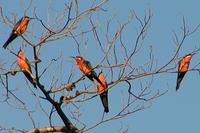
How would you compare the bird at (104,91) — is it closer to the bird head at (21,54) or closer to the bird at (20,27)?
the bird head at (21,54)

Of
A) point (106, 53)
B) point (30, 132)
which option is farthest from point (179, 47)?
point (30, 132)

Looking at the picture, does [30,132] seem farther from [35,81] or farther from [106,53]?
[106,53]

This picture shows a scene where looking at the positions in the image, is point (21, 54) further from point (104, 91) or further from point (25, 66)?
point (104, 91)

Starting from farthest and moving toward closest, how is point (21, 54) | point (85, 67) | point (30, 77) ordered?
point (85, 67) < point (21, 54) < point (30, 77)

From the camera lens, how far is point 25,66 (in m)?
7.00

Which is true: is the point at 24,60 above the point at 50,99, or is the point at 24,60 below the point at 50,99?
above

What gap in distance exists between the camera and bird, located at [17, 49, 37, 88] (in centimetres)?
678

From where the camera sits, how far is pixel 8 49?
6547 mm

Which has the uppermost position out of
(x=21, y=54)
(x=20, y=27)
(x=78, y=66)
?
(x=20, y=27)

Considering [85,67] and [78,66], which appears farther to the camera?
[78,66]

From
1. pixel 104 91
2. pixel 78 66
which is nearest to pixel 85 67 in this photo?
pixel 78 66

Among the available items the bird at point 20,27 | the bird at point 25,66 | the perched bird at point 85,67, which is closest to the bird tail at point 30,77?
the bird at point 25,66

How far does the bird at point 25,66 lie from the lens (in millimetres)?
6777

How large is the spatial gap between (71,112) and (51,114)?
0.59 metres
